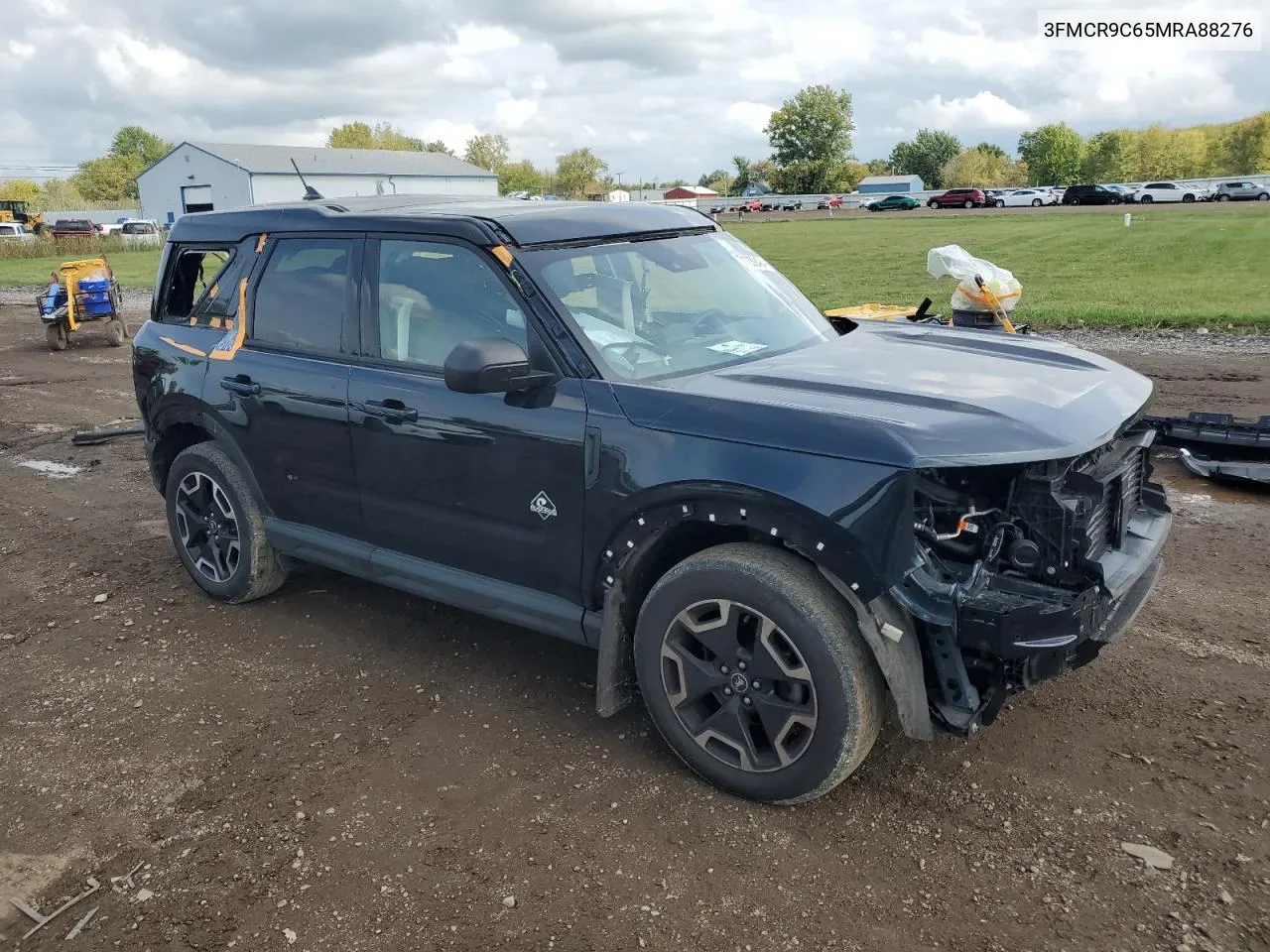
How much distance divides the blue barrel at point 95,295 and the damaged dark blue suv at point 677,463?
11.8 meters

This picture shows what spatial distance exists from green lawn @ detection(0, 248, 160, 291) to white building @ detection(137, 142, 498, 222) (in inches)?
1201

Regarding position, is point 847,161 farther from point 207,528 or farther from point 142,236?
point 207,528

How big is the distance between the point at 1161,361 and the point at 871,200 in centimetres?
7138

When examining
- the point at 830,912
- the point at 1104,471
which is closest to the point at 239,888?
the point at 830,912

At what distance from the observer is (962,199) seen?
212 ft

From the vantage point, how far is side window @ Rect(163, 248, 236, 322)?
5.05 meters

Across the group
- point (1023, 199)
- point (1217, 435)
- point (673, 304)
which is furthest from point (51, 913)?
point (1023, 199)

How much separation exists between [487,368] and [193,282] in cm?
269

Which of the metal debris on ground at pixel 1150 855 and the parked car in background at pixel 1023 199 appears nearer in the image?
the metal debris on ground at pixel 1150 855

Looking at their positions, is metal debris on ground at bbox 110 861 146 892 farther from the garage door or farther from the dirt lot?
the garage door

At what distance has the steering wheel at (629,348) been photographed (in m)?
3.68

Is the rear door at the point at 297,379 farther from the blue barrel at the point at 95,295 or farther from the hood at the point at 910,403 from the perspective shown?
the blue barrel at the point at 95,295

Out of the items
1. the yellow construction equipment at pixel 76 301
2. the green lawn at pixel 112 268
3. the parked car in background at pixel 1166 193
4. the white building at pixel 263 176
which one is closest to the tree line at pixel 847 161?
the white building at pixel 263 176

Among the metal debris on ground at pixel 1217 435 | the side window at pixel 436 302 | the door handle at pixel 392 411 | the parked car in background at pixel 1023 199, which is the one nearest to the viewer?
the side window at pixel 436 302
